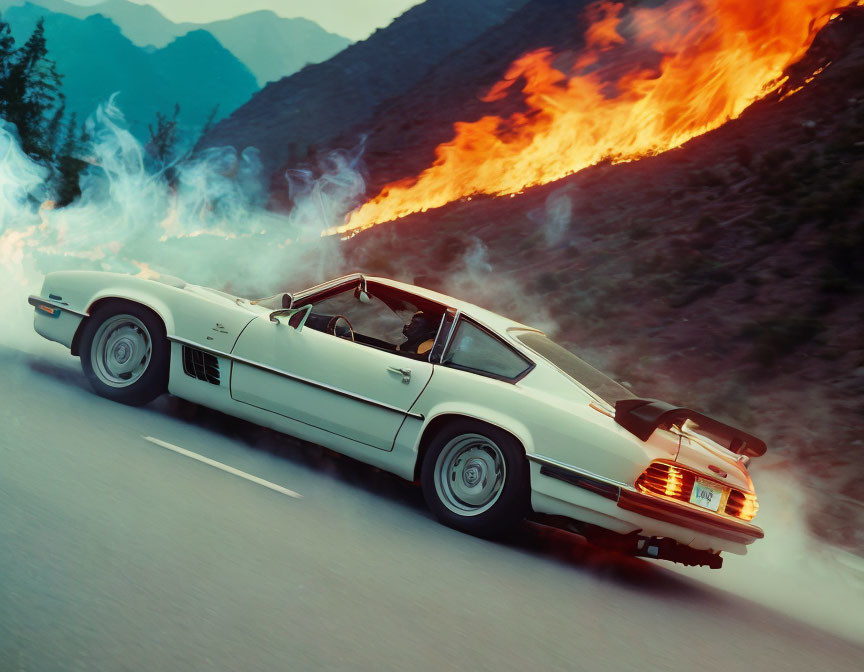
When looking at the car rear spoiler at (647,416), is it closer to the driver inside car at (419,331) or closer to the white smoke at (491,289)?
the driver inside car at (419,331)

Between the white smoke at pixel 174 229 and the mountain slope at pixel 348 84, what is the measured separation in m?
6.02

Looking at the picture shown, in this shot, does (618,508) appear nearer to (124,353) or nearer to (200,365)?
(200,365)

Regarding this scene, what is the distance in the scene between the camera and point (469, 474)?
5.59 metres

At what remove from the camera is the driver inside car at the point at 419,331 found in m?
6.32

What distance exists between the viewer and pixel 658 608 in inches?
194

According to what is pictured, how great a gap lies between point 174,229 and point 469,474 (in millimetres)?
38779

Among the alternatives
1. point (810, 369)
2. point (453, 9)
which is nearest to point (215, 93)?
point (453, 9)

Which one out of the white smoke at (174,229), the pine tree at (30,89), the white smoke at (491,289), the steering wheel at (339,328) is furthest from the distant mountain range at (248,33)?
the steering wheel at (339,328)

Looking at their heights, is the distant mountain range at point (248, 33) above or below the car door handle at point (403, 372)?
above

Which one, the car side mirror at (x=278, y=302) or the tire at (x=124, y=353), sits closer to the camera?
the car side mirror at (x=278, y=302)

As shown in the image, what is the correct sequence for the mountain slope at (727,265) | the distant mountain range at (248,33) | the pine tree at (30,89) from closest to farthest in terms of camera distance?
the mountain slope at (727,265), the pine tree at (30,89), the distant mountain range at (248,33)

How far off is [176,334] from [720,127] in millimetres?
25117

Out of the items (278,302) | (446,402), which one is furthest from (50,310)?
(446,402)

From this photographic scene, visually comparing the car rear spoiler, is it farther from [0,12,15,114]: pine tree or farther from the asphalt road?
[0,12,15,114]: pine tree
